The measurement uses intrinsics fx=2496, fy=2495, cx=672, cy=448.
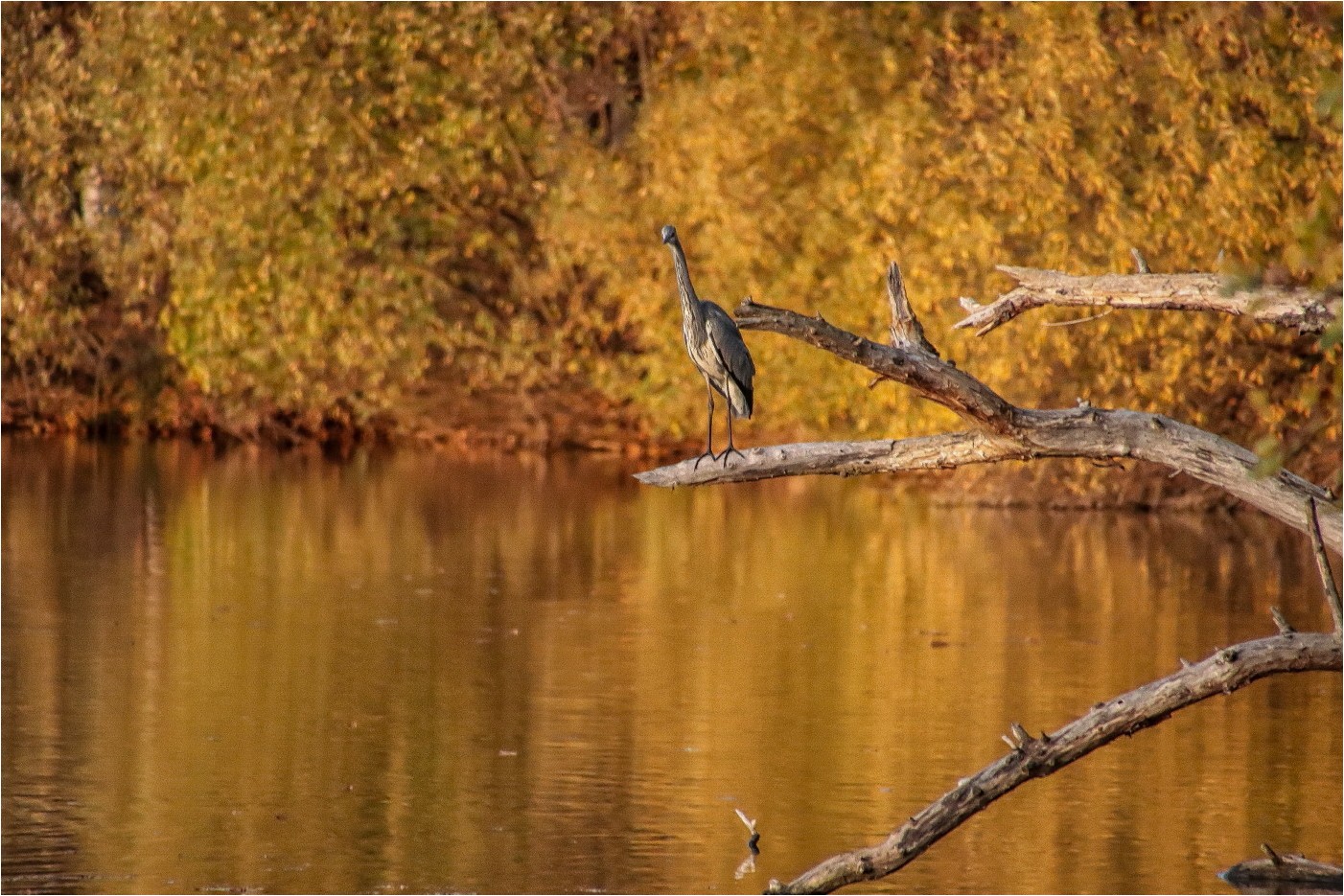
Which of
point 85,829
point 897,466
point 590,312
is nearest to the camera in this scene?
point 897,466

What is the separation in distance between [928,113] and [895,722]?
1314cm

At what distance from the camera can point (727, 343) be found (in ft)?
29.9

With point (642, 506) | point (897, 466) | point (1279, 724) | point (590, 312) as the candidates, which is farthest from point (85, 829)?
point (590, 312)

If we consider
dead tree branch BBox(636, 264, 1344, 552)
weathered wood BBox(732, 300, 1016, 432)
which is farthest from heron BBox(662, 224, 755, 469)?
weathered wood BBox(732, 300, 1016, 432)

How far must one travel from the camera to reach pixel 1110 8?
24344 mm

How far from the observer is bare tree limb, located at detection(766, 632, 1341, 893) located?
811 cm

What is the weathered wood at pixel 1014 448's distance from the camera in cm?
812

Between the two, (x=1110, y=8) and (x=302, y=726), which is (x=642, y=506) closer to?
(x=1110, y=8)

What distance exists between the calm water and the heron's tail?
6.92 feet

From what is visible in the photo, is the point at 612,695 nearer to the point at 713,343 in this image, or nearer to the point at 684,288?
the point at 713,343

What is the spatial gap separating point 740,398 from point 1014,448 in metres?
1.36

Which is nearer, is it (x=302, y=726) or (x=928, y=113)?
(x=302, y=726)

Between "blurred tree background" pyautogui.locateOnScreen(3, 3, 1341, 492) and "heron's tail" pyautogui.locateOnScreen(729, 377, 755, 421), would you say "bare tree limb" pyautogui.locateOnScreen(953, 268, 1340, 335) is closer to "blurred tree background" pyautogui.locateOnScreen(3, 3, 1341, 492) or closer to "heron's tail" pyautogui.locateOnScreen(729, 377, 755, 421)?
"heron's tail" pyautogui.locateOnScreen(729, 377, 755, 421)

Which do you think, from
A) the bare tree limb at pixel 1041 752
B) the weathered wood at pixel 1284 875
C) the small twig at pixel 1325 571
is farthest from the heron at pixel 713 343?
the weathered wood at pixel 1284 875
